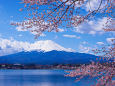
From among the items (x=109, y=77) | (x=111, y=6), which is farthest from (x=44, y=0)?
(x=109, y=77)

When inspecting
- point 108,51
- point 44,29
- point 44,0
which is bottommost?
point 108,51

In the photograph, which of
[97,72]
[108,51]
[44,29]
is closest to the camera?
[44,29]

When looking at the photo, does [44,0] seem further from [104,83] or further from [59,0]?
[104,83]

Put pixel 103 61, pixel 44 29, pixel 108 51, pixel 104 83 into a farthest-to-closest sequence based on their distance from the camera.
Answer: pixel 103 61 → pixel 108 51 → pixel 44 29 → pixel 104 83

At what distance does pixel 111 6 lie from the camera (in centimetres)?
496

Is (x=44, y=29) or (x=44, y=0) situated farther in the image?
(x=44, y=29)

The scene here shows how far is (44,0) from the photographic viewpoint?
14.5 ft

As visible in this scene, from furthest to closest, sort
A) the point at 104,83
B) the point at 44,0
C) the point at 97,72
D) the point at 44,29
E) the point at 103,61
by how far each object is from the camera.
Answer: the point at 103,61
the point at 97,72
the point at 44,29
the point at 44,0
the point at 104,83

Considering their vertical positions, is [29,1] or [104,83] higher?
[29,1]

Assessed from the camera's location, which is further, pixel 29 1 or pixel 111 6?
pixel 111 6

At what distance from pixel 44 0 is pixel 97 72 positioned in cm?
233

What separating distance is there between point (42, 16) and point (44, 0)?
39 centimetres

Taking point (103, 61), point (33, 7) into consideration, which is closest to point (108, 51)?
point (103, 61)

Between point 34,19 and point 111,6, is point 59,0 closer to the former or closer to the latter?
point 34,19
